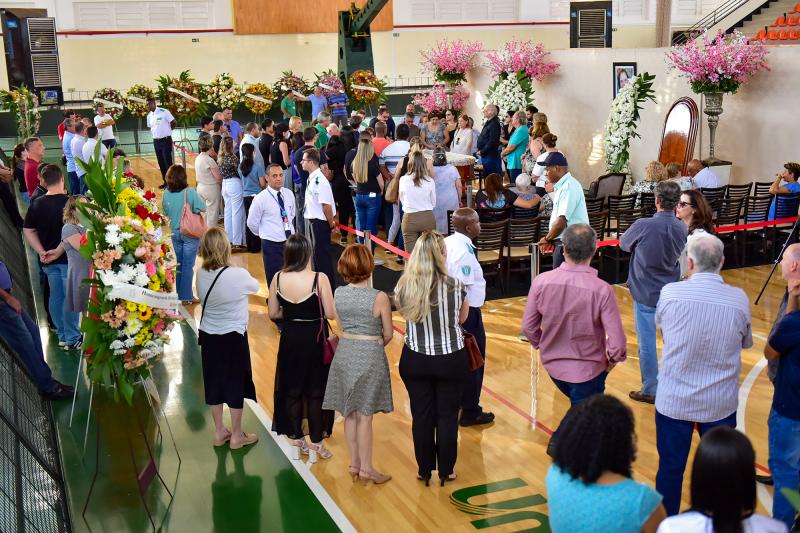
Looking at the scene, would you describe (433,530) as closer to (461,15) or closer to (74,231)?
(74,231)

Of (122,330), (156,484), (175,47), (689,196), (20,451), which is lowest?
(156,484)

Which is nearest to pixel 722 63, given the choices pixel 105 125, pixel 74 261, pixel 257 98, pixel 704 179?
pixel 704 179

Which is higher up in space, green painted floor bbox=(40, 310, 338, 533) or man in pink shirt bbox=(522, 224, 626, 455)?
man in pink shirt bbox=(522, 224, 626, 455)

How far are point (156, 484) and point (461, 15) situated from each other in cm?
2413

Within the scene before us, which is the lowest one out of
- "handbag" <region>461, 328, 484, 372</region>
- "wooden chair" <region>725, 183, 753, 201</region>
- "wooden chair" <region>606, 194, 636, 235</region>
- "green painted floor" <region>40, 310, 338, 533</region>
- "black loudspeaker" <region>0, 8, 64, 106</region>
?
"green painted floor" <region>40, 310, 338, 533</region>

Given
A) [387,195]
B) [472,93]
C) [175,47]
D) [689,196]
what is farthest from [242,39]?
Answer: [689,196]

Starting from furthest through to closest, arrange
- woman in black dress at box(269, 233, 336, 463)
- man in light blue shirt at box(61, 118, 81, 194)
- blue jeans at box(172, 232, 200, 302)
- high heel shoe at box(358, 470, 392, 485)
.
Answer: man in light blue shirt at box(61, 118, 81, 194)
blue jeans at box(172, 232, 200, 302)
high heel shoe at box(358, 470, 392, 485)
woman in black dress at box(269, 233, 336, 463)

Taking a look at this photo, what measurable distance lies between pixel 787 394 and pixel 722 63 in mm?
8583

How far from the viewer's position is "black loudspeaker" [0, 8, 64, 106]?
20484 millimetres

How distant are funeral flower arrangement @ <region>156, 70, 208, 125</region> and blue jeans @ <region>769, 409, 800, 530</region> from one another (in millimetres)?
15279

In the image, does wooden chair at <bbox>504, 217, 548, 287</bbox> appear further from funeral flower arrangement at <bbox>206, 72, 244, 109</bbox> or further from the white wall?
funeral flower arrangement at <bbox>206, 72, 244, 109</bbox>

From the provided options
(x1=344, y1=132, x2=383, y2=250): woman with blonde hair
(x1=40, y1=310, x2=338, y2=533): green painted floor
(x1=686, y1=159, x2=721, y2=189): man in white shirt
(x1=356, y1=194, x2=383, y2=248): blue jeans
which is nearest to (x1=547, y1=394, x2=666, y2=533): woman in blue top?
(x1=40, y1=310, x2=338, y2=533): green painted floor

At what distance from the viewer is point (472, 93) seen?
1953 cm

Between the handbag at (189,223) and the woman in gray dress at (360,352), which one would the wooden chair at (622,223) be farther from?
the woman in gray dress at (360,352)
